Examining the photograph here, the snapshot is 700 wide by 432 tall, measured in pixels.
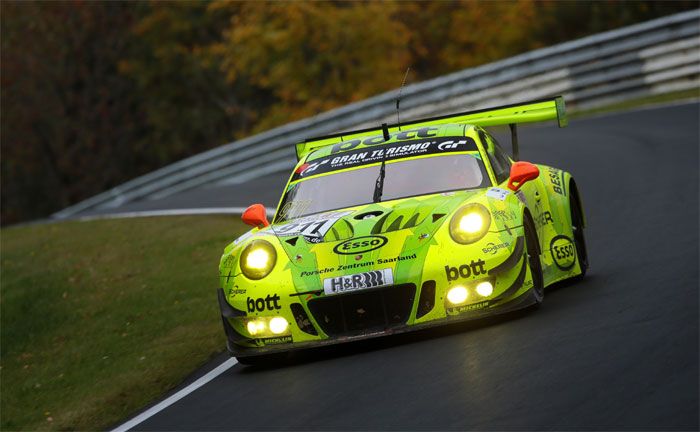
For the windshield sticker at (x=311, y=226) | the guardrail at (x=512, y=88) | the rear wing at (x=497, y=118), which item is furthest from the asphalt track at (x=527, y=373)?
the guardrail at (x=512, y=88)

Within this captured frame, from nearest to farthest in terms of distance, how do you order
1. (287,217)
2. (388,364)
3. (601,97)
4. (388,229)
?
(388,364), (388,229), (287,217), (601,97)

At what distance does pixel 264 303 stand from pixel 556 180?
116 inches

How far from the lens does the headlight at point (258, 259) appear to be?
338 inches

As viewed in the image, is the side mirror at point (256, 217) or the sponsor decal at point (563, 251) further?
the sponsor decal at point (563, 251)

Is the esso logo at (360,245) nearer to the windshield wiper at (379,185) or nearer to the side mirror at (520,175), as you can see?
the windshield wiper at (379,185)

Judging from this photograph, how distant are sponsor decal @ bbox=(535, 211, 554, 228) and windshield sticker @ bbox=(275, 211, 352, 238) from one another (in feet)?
4.41

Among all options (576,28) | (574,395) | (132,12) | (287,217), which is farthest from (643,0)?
(574,395)

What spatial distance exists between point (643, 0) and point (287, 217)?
81.8 ft

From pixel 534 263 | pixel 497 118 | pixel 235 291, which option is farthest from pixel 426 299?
pixel 497 118

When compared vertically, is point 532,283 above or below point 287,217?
below

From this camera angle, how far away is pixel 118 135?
47.7 meters

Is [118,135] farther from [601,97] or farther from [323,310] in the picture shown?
[323,310]

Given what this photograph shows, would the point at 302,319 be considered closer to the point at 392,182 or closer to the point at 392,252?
the point at 392,252

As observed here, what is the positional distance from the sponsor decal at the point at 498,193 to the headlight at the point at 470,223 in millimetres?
256
